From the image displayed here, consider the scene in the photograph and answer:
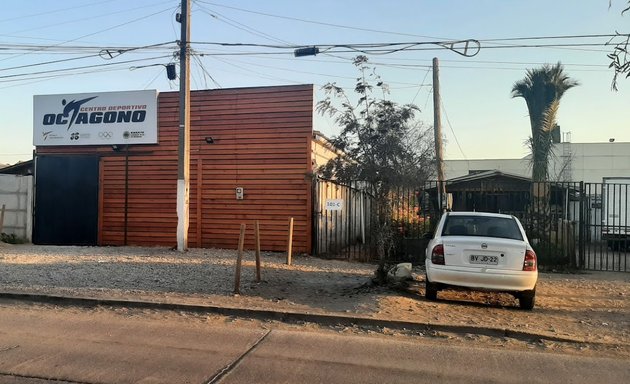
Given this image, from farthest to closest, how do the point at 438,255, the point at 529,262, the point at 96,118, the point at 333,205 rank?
the point at 96,118 → the point at 333,205 → the point at 438,255 → the point at 529,262

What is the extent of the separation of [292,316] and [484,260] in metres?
3.08

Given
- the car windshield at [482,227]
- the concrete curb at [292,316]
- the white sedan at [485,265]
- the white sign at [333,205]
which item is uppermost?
the white sign at [333,205]

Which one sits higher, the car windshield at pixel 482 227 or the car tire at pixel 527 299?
the car windshield at pixel 482 227

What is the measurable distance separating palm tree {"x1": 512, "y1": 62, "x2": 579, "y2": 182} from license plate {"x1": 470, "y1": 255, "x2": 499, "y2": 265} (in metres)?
14.2

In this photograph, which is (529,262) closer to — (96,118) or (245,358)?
(245,358)

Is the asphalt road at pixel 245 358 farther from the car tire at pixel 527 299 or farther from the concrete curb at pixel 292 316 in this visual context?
the car tire at pixel 527 299

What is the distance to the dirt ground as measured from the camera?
6.84 m

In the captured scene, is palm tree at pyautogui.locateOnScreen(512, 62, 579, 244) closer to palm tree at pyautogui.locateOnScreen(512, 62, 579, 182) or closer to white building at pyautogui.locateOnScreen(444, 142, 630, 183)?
palm tree at pyautogui.locateOnScreen(512, 62, 579, 182)

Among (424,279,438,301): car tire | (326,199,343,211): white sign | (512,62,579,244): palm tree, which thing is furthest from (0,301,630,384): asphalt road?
(512,62,579,244): palm tree

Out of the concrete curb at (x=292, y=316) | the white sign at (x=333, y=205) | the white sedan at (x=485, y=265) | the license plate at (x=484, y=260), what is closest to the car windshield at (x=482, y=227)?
the white sedan at (x=485, y=265)

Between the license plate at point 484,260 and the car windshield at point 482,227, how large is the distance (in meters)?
0.64

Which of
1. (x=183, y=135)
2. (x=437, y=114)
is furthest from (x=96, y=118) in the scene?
(x=437, y=114)

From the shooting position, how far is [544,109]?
20.7 metres

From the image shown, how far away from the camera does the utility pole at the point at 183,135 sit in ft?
44.8
